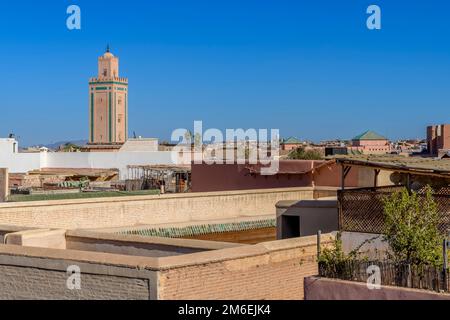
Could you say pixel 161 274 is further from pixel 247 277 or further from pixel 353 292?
pixel 353 292

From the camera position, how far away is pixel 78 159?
4809 cm

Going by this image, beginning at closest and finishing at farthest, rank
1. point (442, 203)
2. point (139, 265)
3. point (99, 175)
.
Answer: point (139, 265) < point (442, 203) < point (99, 175)

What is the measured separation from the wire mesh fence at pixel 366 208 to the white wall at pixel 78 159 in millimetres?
31419

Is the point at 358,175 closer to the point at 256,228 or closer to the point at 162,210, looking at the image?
the point at 256,228

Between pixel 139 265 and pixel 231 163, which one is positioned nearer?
pixel 139 265

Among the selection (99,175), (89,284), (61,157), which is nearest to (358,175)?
(89,284)

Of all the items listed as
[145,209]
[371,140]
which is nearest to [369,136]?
[371,140]

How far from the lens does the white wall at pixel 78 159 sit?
1740 inches

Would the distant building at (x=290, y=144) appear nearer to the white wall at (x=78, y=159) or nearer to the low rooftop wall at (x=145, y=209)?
the white wall at (x=78, y=159)

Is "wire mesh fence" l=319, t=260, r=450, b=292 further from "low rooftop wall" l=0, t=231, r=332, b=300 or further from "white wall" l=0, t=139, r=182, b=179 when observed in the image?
"white wall" l=0, t=139, r=182, b=179

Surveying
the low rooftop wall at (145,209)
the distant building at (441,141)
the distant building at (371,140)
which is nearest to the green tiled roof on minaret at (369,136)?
the distant building at (371,140)

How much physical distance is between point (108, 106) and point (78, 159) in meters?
42.5
